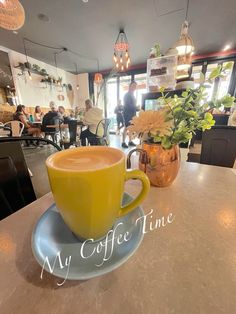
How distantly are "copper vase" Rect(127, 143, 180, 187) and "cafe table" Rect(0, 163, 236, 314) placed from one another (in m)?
0.13

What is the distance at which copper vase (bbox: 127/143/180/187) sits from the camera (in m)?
0.46

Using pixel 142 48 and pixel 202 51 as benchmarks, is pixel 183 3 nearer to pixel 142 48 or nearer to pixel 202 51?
pixel 142 48

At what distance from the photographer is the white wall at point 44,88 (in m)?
4.53

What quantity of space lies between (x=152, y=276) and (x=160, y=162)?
0.29 m

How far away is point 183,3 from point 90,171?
11.4 ft

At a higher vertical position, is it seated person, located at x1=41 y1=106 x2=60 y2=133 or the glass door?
the glass door

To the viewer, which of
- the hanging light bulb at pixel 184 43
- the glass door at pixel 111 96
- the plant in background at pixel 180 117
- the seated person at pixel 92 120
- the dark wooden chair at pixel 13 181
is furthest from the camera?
the glass door at pixel 111 96

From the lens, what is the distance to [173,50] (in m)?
1.80

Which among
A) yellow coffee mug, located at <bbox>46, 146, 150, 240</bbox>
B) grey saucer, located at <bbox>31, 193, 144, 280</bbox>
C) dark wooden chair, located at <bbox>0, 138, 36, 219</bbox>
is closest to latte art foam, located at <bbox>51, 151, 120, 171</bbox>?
yellow coffee mug, located at <bbox>46, 146, 150, 240</bbox>

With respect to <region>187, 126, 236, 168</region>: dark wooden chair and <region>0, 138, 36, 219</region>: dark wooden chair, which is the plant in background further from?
<region>187, 126, 236, 168</region>: dark wooden chair

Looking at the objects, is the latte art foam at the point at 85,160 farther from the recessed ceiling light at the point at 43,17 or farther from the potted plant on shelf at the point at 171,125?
the recessed ceiling light at the point at 43,17

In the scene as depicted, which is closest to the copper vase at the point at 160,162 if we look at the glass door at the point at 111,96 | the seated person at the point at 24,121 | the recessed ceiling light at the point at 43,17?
the recessed ceiling light at the point at 43,17

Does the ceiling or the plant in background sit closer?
the plant in background

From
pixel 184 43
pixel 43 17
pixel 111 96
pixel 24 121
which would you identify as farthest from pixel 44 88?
pixel 184 43
